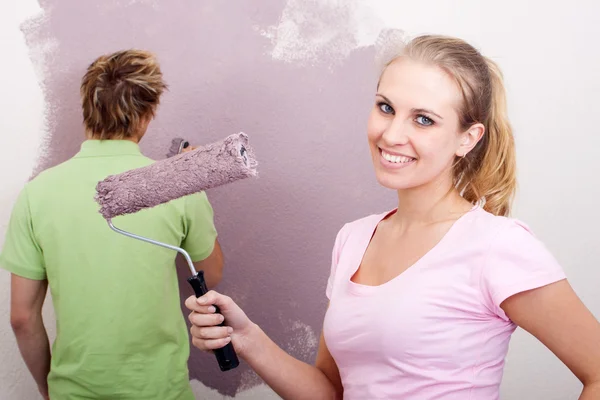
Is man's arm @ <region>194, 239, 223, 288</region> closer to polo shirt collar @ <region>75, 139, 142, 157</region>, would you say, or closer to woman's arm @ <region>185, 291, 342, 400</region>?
polo shirt collar @ <region>75, 139, 142, 157</region>

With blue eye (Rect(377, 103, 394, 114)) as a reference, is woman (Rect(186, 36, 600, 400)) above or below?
below

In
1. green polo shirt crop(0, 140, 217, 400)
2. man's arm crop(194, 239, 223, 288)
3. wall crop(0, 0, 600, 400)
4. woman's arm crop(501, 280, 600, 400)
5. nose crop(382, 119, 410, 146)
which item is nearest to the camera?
woman's arm crop(501, 280, 600, 400)

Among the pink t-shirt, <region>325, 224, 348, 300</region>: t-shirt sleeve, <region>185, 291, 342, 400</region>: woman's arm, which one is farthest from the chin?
<region>185, 291, 342, 400</region>: woman's arm

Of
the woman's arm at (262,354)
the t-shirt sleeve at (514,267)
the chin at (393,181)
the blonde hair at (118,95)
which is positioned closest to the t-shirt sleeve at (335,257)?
the woman's arm at (262,354)

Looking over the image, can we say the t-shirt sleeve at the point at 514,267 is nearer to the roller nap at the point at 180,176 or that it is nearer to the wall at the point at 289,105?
the roller nap at the point at 180,176

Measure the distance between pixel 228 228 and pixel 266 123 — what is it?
30 centimetres

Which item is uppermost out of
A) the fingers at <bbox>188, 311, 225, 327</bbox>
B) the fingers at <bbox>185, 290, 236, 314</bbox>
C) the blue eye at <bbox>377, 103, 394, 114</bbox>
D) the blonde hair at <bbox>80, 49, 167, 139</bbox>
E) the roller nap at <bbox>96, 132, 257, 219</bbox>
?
the blonde hair at <bbox>80, 49, 167, 139</bbox>

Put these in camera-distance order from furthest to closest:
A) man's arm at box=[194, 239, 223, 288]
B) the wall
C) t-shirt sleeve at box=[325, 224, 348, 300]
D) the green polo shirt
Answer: the wall < man's arm at box=[194, 239, 223, 288] < the green polo shirt < t-shirt sleeve at box=[325, 224, 348, 300]

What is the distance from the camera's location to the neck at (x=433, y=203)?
1.14 m

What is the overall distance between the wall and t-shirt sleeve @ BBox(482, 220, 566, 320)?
2.69 ft

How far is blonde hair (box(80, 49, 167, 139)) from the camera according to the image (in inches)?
57.6

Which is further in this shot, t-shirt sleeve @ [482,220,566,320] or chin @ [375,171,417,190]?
chin @ [375,171,417,190]

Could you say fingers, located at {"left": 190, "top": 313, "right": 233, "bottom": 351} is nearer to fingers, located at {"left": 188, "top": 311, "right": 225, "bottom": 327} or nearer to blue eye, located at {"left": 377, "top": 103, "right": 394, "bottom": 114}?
fingers, located at {"left": 188, "top": 311, "right": 225, "bottom": 327}

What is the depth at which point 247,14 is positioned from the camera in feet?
5.67
